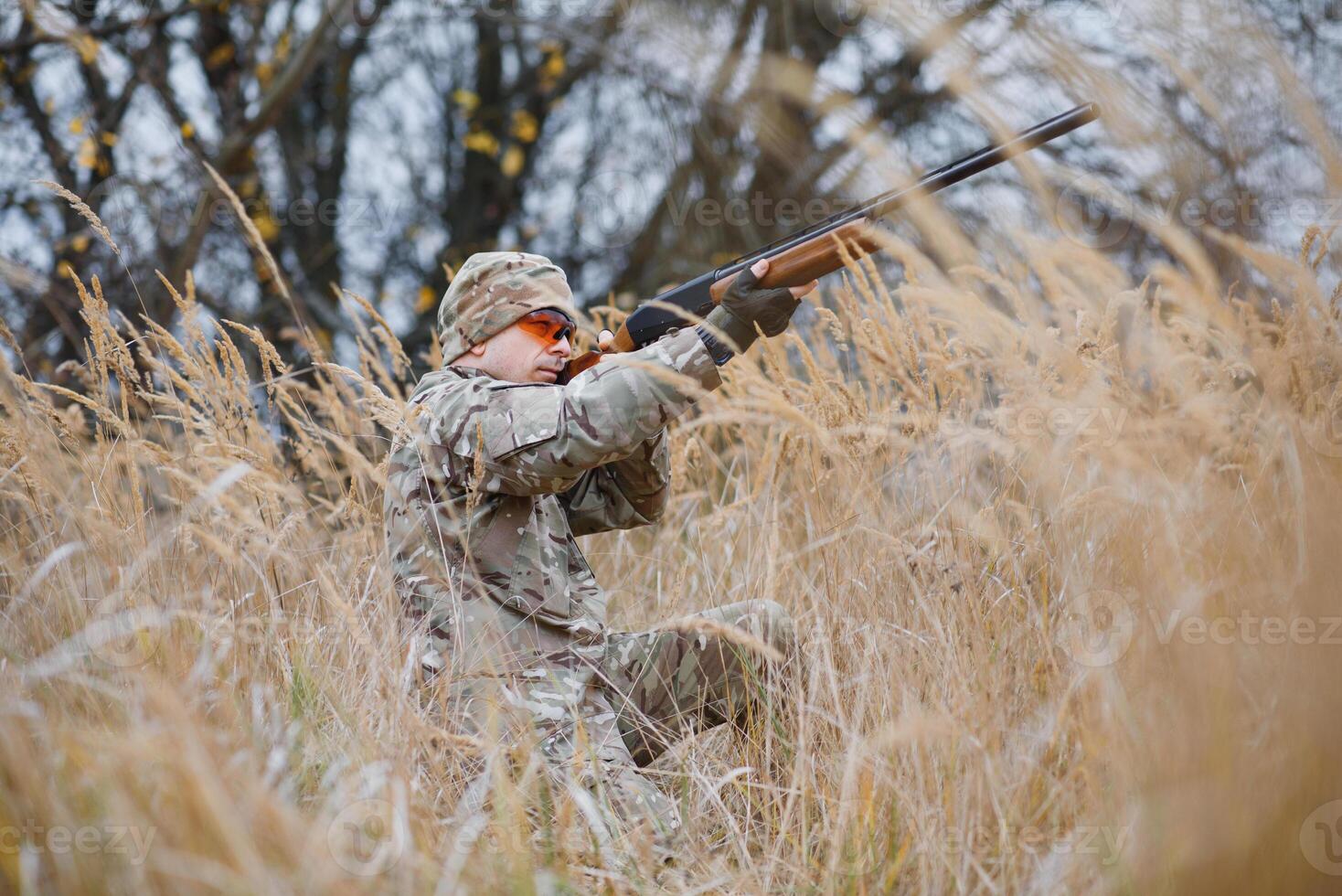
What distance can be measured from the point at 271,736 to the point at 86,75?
621 centimetres

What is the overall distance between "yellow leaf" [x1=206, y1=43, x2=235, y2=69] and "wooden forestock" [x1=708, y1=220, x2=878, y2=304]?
19.3 ft

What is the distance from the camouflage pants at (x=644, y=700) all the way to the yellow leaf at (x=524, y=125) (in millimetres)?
6270

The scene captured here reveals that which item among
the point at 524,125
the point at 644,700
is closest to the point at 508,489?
the point at 644,700

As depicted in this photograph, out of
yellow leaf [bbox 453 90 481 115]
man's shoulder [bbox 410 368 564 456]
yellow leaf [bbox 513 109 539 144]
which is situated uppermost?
yellow leaf [bbox 453 90 481 115]

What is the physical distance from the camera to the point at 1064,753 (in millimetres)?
1868

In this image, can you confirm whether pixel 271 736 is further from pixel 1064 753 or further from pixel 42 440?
pixel 1064 753

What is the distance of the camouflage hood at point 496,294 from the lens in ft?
8.16

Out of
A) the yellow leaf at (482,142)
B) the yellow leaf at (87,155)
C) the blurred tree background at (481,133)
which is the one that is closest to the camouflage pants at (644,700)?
the blurred tree background at (481,133)

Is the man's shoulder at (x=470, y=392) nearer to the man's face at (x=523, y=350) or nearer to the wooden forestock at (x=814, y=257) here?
the man's face at (x=523, y=350)

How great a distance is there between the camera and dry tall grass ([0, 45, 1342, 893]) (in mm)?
1515

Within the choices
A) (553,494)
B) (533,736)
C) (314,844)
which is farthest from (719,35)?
(314,844)

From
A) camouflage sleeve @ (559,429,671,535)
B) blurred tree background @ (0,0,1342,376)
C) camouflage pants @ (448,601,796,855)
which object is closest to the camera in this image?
camouflage pants @ (448,601,796,855)

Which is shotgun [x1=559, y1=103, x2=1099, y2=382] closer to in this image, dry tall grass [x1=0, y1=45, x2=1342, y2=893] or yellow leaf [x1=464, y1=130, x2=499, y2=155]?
dry tall grass [x1=0, y1=45, x2=1342, y2=893]

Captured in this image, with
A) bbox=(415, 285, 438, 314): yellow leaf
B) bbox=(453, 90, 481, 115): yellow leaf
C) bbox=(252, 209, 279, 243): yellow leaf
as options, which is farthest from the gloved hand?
bbox=(453, 90, 481, 115): yellow leaf
